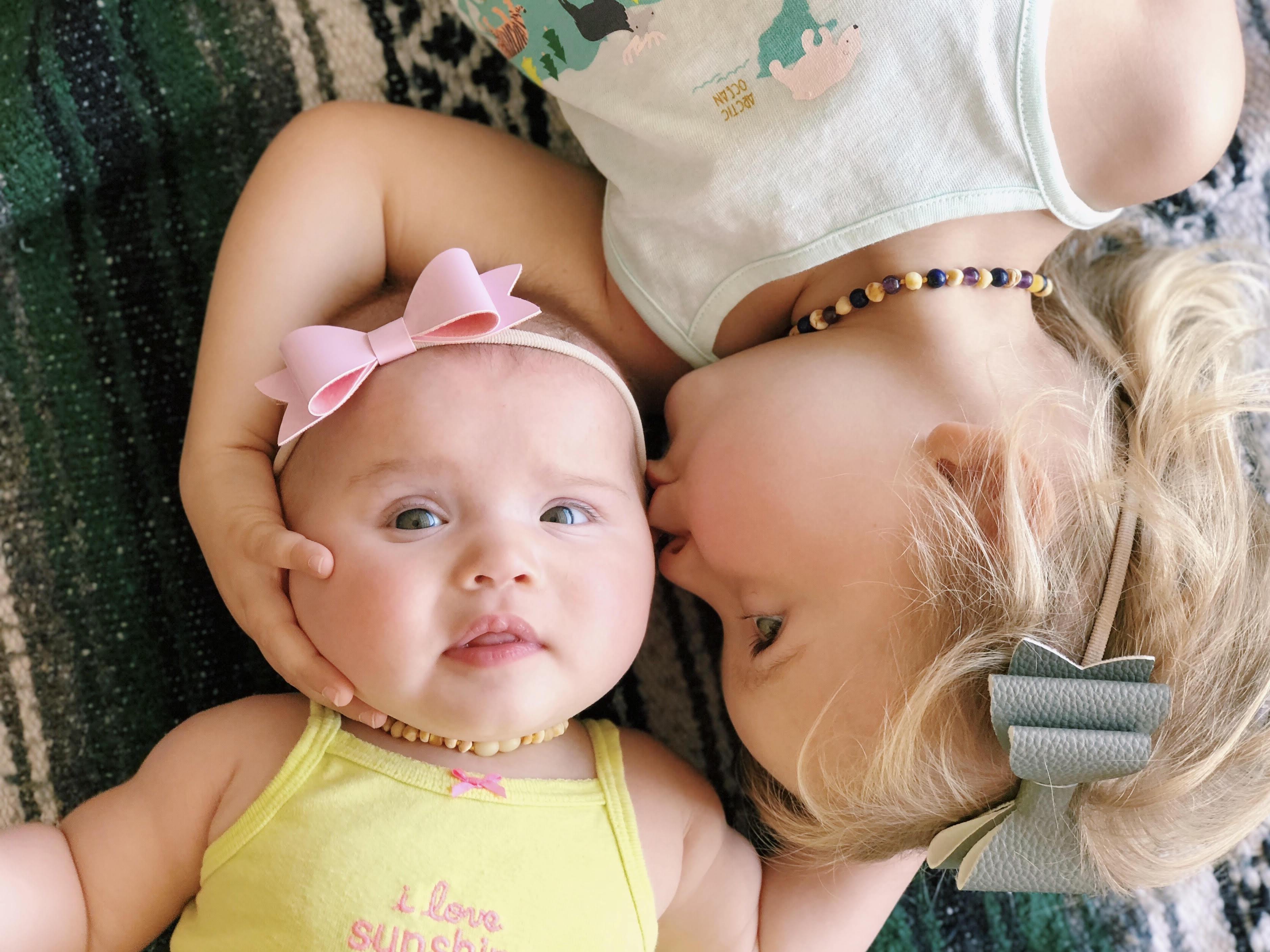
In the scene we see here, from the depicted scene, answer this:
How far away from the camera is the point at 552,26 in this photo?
3.31 ft

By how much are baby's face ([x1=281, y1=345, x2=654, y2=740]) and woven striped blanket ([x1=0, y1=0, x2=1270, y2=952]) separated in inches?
11.1

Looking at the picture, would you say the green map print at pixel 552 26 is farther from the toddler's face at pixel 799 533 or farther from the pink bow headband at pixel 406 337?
the toddler's face at pixel 799 533

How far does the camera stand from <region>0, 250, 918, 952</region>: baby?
2.79 ft

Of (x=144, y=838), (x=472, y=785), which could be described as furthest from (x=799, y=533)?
(x=144, y=838)

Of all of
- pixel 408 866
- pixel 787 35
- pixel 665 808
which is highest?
pixel 787 35

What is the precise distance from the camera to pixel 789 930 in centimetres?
105

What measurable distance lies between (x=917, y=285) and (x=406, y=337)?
0.46m

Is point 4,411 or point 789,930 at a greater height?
point 4,411

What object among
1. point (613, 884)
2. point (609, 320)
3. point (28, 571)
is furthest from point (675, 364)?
point (28, 571)

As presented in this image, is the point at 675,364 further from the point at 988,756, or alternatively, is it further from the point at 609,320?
the point at 988,756

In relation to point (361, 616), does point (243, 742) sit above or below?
below

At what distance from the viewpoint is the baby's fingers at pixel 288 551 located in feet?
2.80

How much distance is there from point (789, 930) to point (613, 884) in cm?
23

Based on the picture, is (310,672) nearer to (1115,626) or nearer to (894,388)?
(894,388)
